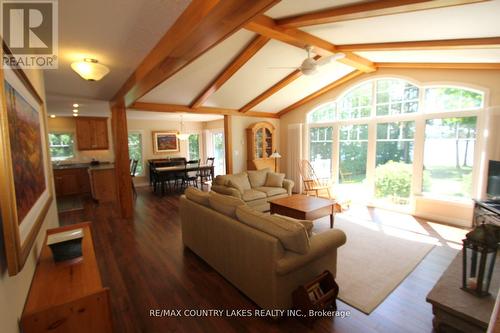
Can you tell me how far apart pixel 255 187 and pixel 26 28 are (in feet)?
13.4

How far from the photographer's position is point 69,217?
4.65m

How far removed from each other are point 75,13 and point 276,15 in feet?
7.07

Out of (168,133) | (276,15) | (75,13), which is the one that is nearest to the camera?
(75,13)

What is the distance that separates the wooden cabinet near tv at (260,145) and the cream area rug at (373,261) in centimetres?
324

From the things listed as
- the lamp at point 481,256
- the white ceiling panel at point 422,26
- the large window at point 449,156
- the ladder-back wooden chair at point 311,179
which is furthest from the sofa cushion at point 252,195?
the large window at point 449,156

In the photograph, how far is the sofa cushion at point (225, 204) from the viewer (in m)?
2.42

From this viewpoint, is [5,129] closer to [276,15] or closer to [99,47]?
[99,47]

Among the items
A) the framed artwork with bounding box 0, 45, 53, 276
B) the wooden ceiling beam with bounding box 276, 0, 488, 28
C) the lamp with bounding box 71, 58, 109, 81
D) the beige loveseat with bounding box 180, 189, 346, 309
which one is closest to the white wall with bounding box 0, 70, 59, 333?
the framed artwork with bounding box 0, 45, 53, 276

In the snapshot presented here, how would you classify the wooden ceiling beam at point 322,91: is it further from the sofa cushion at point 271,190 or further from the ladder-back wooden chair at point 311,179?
the sofa cushion at point 271,190

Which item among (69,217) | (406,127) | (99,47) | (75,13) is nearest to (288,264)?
(75,13)

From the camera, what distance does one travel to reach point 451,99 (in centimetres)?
409

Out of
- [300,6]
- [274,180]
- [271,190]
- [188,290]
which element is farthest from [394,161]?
[188,290]

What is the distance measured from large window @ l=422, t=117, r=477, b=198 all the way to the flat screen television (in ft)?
2.40

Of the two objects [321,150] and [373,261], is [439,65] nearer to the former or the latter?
[321,150]
